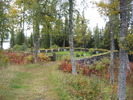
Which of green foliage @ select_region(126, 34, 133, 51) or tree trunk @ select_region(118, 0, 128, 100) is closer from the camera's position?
green foliage @ select_region(126, 34, 133, 51)

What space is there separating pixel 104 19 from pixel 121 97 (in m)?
4.84

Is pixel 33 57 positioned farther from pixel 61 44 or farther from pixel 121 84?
pixel 61 44

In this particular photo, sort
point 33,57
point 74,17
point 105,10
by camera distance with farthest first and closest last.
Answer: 1. point 33,57
2. point 74,17
3. point 105,10

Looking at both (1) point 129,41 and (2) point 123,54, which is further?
(2) point 123,54

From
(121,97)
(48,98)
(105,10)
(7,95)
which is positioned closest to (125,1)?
(105,10)

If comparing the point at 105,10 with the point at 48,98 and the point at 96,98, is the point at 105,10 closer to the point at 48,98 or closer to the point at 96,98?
the point at 96,98

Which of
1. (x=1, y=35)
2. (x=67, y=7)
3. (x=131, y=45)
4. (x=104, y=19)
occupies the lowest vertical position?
(x=131, y=45)

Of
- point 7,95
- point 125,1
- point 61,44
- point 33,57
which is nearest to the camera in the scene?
point 7,95

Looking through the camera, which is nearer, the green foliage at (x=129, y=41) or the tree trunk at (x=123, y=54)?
the green foliage at (x=129, y=41)

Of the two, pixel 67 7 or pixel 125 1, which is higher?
pixel 67 7

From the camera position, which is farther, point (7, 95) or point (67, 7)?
point (67, 7)

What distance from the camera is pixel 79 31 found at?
24.5 meters

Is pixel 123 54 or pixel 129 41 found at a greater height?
pixel 129 41

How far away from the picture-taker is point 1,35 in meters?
5.35
